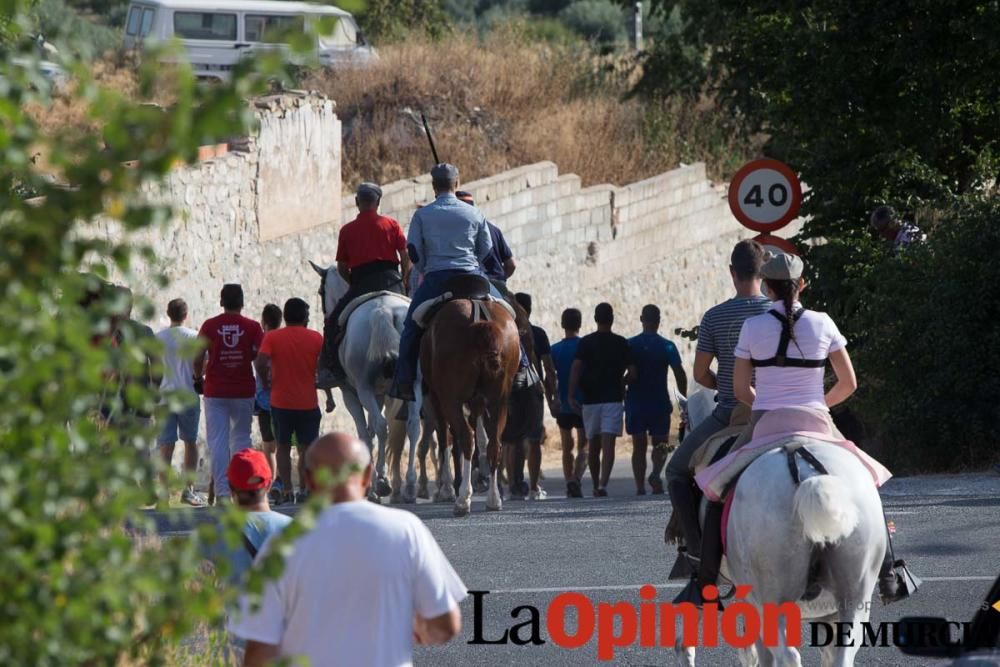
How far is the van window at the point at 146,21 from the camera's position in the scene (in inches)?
1635

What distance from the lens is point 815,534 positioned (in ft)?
25.5

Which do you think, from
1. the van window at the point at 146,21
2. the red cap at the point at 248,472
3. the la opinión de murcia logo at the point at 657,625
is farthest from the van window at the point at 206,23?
the red cap at the point at 248,472

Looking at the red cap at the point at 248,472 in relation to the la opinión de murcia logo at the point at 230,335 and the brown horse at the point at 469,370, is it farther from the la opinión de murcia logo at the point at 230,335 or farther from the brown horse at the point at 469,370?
the la opinión de murcia logo at the point at 230,335

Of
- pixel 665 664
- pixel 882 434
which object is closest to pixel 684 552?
pixel 665 664

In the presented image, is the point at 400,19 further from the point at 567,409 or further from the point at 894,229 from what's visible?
the point at 567,409

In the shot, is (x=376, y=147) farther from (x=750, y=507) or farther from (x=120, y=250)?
(x=120, y=250)

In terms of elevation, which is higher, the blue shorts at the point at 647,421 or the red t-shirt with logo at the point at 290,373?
the red t-shirt with logo at the point at 290,373

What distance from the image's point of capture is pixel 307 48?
341 centimetres

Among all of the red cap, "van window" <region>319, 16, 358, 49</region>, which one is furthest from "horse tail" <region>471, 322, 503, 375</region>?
"van window" <region>319, 16, 358, 49</region>

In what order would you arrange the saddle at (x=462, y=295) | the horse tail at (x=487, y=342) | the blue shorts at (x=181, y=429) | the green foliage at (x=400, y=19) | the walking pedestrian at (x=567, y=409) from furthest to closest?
the green foliage at (x=400, y=19) → the walking pedestrian at (x=567, y=409) → the blue shorts at (x=181, y=429) → the saddle at (x=462, y=295) → the horse tail at (x=487, y=342)

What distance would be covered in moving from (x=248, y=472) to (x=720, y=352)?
10.7 ft

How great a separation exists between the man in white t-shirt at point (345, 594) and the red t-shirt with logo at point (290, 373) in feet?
36.0

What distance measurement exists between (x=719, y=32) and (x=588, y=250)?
14.6 feet

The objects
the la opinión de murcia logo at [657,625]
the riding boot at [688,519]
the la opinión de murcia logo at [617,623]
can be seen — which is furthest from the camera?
the la opinión de murcia logo at [617,623]
